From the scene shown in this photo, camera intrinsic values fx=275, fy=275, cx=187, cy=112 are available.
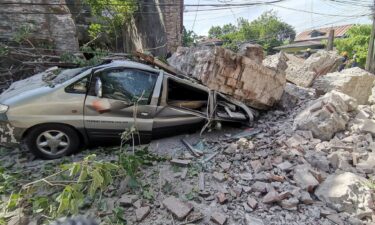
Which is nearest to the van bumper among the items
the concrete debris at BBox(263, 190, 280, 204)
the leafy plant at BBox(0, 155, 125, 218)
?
the leafy plant at BBox(0, 155, 125, 218)

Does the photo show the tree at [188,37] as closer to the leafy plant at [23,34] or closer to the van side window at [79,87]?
the leafy plant at [23,34]

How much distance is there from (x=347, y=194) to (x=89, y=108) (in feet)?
12.0

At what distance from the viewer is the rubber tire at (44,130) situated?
13.1ft

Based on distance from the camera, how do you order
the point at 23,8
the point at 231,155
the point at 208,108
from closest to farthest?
the point at 231,155, the point at 208,108, the point at 23,8

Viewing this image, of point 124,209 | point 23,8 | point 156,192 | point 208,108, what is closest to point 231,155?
point 208,108

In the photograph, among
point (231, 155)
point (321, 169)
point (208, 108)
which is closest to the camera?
point (321, 169)

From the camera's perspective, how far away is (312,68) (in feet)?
26.6

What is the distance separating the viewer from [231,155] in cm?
444

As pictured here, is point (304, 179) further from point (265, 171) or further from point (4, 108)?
point (4, 108)

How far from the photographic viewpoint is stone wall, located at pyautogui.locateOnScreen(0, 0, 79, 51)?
7305 mm

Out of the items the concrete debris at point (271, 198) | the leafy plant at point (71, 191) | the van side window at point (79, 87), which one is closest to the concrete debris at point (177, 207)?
the leafy plant at point (71, 191)

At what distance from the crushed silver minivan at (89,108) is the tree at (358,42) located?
1411 cm

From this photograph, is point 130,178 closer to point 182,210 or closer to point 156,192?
point 156,192

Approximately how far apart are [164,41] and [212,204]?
8.82 metres
